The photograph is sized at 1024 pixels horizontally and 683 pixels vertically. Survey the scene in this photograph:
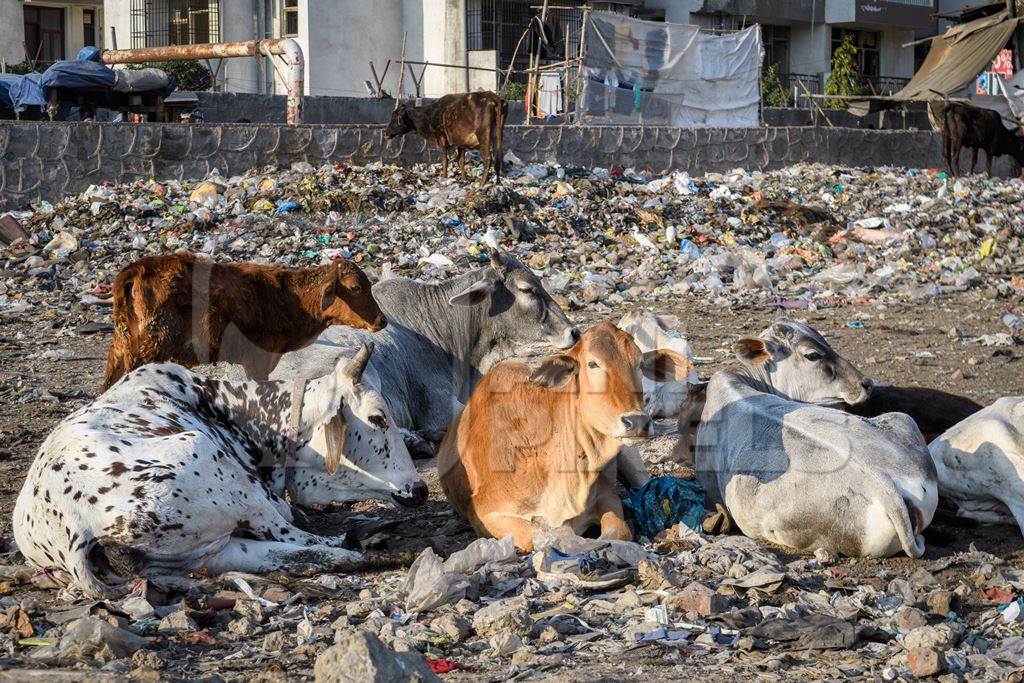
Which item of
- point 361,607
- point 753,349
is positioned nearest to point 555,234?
point 753,349

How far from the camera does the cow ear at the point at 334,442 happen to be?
509 centimetres

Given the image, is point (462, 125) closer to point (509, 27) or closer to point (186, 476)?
point (186, 476)

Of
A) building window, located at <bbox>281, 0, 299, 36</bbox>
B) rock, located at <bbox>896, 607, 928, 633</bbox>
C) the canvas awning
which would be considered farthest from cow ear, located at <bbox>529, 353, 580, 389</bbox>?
building window, located at <bbox>281, 0, 299, 36</bbox>

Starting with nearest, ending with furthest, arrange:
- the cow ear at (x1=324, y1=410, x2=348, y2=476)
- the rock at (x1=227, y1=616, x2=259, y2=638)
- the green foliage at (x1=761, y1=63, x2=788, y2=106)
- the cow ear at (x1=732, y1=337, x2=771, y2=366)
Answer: the rock at (x1=227, y1=616, x2=259, y2=638) < the cow ear at (x1=324, y1=410, x2=348, y2=476) < the cow ear at (x1=732, y1=337, x2=771, y2=366) < the green foliage at (x1=761, y1=63, x2=788, y2=106)

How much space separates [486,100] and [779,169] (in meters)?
5.95

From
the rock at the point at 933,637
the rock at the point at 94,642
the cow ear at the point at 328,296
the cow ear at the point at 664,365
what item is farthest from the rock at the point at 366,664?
the cow ear at the point at 328,296

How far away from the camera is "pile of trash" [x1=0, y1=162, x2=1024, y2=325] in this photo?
11.6 m

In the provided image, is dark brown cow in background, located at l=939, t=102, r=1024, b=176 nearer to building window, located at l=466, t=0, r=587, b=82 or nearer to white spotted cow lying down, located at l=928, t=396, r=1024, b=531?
building window, located at l=466, t=0, r=587, b=82

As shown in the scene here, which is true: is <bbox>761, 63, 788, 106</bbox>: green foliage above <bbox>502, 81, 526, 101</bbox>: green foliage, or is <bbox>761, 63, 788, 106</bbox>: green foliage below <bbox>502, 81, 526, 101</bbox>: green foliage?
above

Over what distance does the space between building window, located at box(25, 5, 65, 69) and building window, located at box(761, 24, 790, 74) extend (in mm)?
18782

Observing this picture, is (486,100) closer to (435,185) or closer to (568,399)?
(435,185)

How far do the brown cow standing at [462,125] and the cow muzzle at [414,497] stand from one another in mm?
10526

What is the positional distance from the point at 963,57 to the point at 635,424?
943 inches

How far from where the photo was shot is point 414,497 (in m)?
5.12
